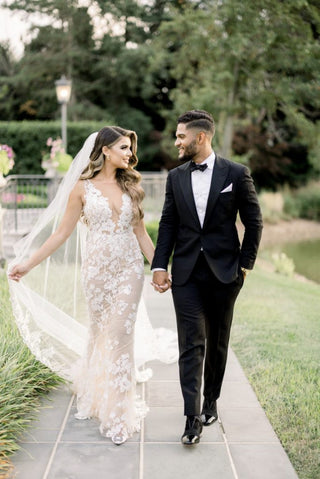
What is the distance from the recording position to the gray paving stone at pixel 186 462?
317 cm

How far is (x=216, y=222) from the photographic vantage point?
3.48 metres

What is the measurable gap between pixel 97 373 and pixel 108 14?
1051 inches

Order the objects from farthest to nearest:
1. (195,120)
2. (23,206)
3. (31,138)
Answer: (31,138)
(23,206)
(195,120)

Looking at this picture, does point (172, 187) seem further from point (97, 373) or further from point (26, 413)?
point (26, 413)

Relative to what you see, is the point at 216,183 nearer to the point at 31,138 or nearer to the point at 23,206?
the point at 23,206

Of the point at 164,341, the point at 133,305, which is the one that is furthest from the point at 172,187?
the point at 164,341

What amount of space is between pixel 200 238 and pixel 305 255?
13851 mm

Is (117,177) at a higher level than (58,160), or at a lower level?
higher

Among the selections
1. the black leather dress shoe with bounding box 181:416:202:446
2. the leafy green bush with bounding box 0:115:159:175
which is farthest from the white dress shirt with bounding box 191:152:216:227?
the leafy green bush with bounding box 0:115:159:175

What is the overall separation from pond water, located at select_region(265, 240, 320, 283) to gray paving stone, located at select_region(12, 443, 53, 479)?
34.1ft

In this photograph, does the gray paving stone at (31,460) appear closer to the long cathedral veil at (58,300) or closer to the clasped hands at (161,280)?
the long cathedral veil at (58,300)

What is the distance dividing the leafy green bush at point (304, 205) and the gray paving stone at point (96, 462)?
70.3 ft

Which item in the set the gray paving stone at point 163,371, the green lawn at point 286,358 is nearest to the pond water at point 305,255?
the green lawn at point 286,358

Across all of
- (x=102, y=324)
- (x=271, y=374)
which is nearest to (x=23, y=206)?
(x=271, y=374)
